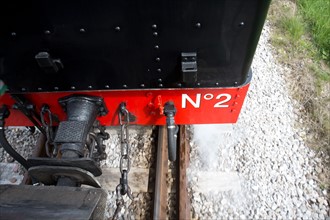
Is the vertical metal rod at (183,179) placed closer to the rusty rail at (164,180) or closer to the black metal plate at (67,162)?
the rusty rail at (164,180)

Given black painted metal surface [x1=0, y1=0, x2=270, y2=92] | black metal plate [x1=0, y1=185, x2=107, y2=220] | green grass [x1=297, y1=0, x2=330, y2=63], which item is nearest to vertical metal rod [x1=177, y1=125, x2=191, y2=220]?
black metal plate [x1=0, y1=185, x2=107, y2=220]

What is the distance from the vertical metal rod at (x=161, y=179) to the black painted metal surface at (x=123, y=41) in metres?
0.92

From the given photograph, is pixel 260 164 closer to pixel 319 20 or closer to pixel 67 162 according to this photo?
pixel 67 162

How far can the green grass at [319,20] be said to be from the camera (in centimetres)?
404

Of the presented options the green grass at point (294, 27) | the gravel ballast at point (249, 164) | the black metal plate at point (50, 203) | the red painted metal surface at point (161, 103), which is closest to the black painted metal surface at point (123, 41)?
the red painted metal surface at point (161, 103)

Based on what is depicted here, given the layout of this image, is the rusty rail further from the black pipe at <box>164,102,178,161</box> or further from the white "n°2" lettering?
the white "n°2" lettering

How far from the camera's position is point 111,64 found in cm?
176

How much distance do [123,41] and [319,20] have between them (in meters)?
3.80

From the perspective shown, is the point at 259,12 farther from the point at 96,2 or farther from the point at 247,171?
the point at 247,171

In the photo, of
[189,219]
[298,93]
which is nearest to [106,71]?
[189,219]

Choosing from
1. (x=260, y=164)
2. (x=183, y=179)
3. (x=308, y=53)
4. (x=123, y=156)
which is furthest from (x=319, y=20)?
(x=123, y=156)

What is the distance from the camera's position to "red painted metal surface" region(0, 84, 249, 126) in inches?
79.0

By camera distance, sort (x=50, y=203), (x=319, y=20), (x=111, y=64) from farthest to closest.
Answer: (x=319, y=20) < (x=111, y=64) < (x=50, y=203)

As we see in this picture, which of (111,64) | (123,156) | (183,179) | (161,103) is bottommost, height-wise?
(183,179)
